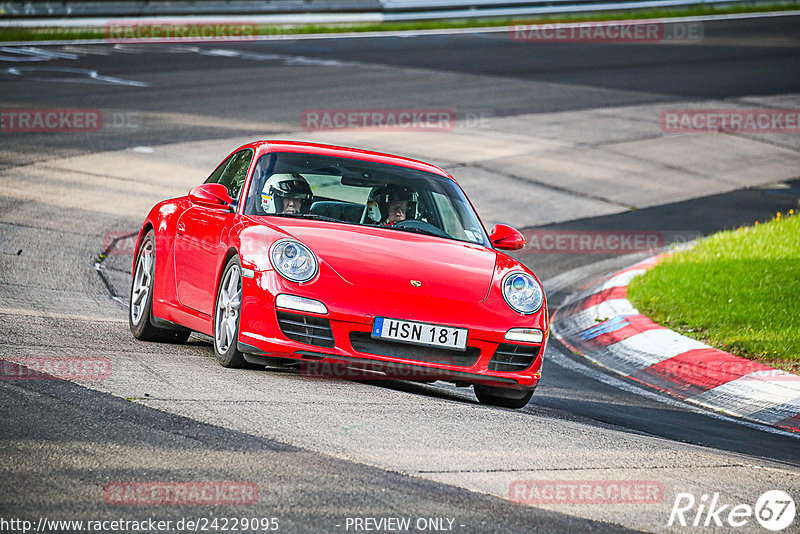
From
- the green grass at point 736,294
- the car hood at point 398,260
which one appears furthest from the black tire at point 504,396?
the green grass at point 736,294

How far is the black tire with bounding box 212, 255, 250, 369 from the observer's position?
6.62 m

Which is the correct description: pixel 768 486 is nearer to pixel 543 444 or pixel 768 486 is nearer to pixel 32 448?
pixel 543 444

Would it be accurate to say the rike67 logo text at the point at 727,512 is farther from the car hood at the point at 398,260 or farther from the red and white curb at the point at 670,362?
the red and white curb at the point at 670,362

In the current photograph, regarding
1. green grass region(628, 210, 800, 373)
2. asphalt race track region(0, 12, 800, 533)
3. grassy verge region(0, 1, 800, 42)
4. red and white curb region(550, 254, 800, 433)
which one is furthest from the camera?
grassy verge region(0, 1, 800, 42)

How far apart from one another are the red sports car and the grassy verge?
21335 millimetres

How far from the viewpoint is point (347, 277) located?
647cm

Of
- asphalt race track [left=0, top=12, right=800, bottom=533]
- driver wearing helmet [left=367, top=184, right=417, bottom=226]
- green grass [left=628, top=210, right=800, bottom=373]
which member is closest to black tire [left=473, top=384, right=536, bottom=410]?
asphalt race track [left=0, top=12, right=800, bottom=533]

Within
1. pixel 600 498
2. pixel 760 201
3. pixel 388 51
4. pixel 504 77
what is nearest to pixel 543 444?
pixel 600 498

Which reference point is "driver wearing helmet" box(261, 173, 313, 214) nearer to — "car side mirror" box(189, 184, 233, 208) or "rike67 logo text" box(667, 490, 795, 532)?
"car side mirror" box(189, 184, 233, 208)

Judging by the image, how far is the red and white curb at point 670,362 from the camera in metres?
7.64

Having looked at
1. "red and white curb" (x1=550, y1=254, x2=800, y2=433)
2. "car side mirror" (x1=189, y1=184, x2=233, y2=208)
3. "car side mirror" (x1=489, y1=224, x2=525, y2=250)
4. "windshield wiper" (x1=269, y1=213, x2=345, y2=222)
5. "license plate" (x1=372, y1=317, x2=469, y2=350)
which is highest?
"car side mirror" (x1=189, y1=184, x2=233, y2=208)

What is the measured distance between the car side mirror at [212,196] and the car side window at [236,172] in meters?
0.20

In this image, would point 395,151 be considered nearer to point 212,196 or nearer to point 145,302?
point 145,302

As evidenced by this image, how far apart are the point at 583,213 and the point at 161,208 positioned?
7641 mm
